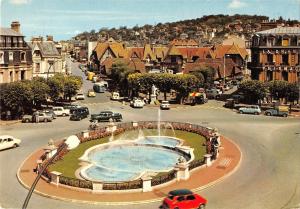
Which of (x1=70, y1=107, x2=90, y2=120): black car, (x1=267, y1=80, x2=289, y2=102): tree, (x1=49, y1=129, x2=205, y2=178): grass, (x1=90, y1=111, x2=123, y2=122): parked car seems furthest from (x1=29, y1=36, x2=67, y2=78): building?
(x1=267, y1=80, x2=289, y2=102): tree

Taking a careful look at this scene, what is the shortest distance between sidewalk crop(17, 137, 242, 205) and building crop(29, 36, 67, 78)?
4714cm

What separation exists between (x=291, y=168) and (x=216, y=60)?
229 ft

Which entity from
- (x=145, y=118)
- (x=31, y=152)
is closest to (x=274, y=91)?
(x=145, y=118)

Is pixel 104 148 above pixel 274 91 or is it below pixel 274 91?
below

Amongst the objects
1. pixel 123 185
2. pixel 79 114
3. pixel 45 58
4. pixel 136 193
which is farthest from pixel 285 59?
pixel 123 185

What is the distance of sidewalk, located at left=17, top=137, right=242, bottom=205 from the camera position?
88.3 feet

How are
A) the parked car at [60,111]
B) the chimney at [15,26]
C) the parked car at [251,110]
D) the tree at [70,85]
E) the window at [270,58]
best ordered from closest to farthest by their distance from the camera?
the parked car at [60,111], the parked car at [251,110], the tree at [70,85], the window at [270,58], the chimney at [15,26]

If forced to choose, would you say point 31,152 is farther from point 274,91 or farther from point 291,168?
point 274,91

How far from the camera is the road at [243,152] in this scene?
26.8m

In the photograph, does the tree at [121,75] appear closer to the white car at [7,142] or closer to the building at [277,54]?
the building at [277,54]

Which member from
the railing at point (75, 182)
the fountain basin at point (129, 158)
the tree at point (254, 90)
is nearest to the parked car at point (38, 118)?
the fountain basin at point (129, 158)

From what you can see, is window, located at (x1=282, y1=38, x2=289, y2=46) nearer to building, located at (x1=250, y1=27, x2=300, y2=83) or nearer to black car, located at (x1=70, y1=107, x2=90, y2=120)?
building, located at (x1=250, y1=27, x2=300, y2=83)

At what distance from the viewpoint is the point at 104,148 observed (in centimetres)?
4141

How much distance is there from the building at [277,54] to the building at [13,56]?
36.7 metres
